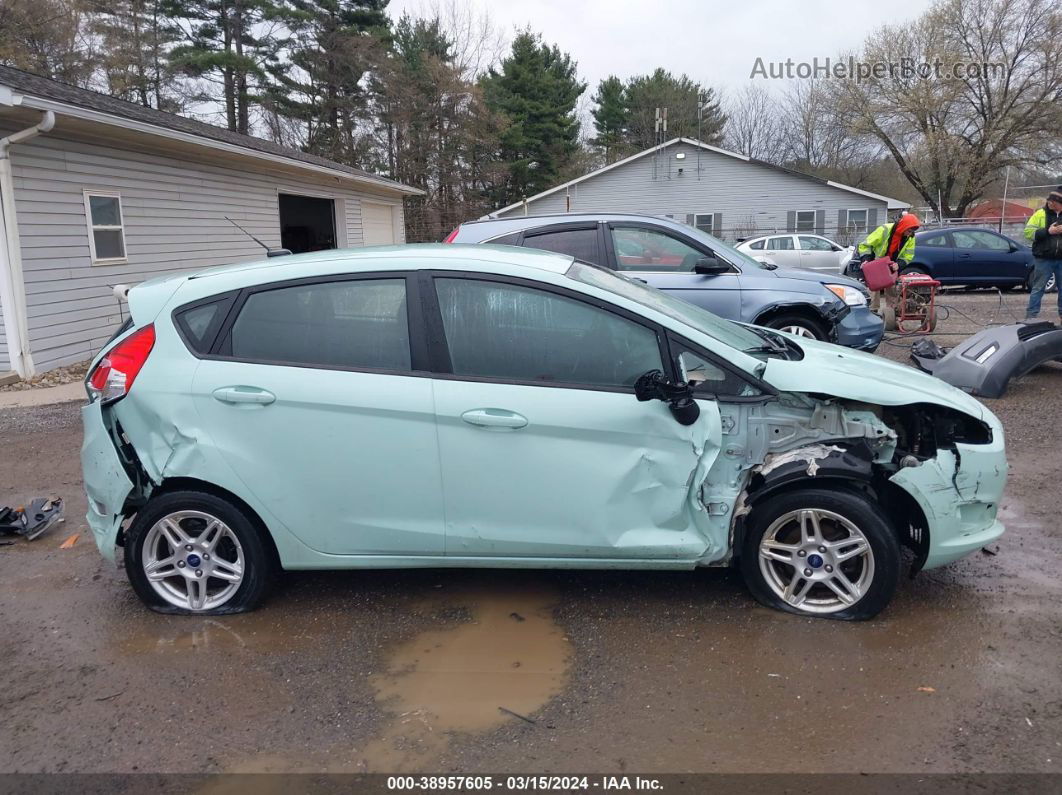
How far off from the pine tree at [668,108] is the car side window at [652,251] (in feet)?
135

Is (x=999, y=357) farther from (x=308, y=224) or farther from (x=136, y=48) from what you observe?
(x=136, y=48)

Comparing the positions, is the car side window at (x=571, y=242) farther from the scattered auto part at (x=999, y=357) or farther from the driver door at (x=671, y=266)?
the scattered auto part at (x=999, y=357)

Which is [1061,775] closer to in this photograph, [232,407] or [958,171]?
[232,407]

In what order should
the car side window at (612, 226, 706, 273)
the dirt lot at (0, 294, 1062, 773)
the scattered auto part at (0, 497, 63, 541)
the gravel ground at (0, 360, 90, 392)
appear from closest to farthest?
the dirt lot at (0, 294, 1062, 773) → the scattered auto part at (0, 497, 63, 541) → the car side window at (612, 226, 706, 273) → the gravel ground at (0, 360, 90, 392)

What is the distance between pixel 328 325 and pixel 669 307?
5.39 feet

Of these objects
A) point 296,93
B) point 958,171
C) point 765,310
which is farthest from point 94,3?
point 958,171

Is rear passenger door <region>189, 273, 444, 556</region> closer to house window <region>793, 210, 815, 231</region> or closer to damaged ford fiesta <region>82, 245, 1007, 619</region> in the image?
damaged ford fiesta <region>82, 245, 1007, 619</region>

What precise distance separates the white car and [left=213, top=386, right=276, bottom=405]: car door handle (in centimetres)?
2056

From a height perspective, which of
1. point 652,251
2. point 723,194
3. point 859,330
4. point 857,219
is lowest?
point 859,330

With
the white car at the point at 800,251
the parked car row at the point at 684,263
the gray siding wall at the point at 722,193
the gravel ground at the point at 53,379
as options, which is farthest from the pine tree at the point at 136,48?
the parked car row at the point at 684,263

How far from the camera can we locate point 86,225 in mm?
11055

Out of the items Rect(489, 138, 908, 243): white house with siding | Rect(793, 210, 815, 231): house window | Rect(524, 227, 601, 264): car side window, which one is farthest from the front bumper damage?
Rect(793, 210, 815, 231): house window

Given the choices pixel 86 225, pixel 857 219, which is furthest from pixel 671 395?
pixel 857 219

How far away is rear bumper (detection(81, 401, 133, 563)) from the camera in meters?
3.58
